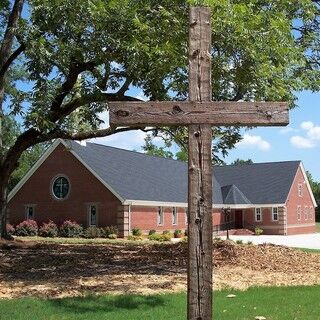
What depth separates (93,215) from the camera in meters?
42.6

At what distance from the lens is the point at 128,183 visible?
4369 cm

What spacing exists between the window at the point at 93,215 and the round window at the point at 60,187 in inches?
107

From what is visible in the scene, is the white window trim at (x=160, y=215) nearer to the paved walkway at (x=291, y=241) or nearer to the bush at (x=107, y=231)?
the paved walkway at (x=291, y=241)

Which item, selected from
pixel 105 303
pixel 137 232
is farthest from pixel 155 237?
pixel 105 303

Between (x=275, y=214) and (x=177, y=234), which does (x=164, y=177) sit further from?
(x=275, y=214)

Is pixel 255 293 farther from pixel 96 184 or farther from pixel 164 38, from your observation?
pixel 96 184

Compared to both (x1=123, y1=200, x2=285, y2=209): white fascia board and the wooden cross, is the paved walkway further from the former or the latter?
the wooden cross

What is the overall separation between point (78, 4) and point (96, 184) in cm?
2969

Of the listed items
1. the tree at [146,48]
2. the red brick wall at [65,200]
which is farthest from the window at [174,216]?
the tree at [146,48]

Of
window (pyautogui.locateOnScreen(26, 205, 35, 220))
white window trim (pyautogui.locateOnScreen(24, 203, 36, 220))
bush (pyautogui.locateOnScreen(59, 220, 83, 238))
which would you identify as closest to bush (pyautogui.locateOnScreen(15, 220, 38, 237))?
bush (pyautogui.locateOnScreen(59, 220, 83, 238))

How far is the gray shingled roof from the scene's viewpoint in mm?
43562

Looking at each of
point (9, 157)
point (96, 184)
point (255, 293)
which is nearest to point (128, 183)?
point (96, 184)

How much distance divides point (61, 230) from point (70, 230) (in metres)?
0.94

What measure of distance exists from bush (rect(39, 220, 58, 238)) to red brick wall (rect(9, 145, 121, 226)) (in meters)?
2.26
